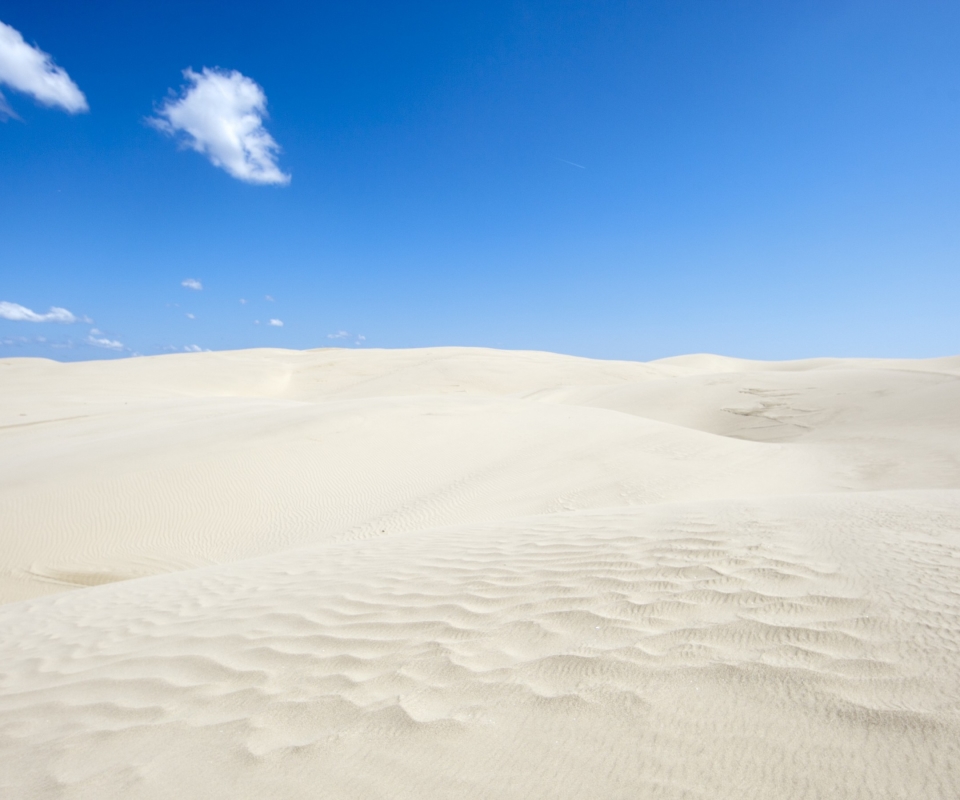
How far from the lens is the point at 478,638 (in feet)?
8.21

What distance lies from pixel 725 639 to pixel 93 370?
33.4 meters

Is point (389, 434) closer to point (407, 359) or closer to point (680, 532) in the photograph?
point (680, 532)

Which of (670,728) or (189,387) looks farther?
(189,387)

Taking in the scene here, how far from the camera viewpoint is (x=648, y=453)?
29.9 feet

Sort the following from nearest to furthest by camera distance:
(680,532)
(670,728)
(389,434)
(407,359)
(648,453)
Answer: (670,728)
(680,532)
(648,453)
(389,434)
(407,359)

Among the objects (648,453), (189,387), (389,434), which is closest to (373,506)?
(389,434)

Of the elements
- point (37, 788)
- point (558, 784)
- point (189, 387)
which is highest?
point (189, 387)

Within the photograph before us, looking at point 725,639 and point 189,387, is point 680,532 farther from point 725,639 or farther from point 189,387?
point 189,387

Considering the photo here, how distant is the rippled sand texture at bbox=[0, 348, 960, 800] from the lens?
157 centimetres

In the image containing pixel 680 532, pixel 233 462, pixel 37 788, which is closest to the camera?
pixel 37 788

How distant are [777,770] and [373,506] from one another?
6.62 metres

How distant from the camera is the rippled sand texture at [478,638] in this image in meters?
1.57

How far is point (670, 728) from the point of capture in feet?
5.38

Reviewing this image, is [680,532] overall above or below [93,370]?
below
